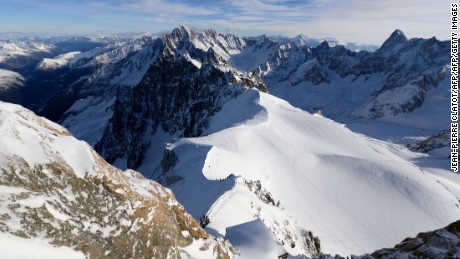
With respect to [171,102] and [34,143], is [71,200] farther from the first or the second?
[171,102]

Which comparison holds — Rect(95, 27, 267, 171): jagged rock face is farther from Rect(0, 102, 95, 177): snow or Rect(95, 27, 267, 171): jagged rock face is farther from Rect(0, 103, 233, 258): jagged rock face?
Rect(0, 102, 95, 177): snow

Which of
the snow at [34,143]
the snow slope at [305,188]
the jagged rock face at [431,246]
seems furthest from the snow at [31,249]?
the snow slope at [305,188]

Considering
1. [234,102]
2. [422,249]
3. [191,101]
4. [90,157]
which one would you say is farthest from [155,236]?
[191,101]

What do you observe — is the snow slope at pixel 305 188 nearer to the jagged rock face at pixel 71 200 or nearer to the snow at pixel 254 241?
the snow at pixel 254 241

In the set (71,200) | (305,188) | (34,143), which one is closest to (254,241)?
(71,200)

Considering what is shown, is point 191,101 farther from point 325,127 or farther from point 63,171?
point 63,171

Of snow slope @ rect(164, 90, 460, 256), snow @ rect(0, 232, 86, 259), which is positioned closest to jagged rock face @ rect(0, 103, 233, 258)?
snow @ rect(0, 232, 86, 259)
